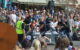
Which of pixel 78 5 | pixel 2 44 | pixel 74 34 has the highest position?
pixel 2 44

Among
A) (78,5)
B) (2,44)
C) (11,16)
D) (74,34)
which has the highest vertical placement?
(2,44)

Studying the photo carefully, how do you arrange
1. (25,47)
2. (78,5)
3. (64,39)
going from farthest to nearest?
1. (78,5)
2. (25,47)
3. (64,39)

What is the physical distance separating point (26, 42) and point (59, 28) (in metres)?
8.22

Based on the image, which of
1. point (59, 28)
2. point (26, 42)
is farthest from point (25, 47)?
point (59, 28)

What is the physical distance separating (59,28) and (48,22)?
51.6 inches

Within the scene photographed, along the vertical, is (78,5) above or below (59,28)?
below

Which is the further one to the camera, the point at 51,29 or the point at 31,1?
the point at 31,1

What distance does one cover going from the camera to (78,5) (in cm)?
4350

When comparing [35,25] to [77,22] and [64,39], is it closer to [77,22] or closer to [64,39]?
[77,22]

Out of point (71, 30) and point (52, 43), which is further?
point (71, 30)

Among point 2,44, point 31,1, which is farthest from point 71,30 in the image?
point 31,1

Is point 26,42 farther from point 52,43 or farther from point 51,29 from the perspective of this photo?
point 51,29

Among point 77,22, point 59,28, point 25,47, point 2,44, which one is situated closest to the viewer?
point 2,44

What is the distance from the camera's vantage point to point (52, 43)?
1514 centimetres
